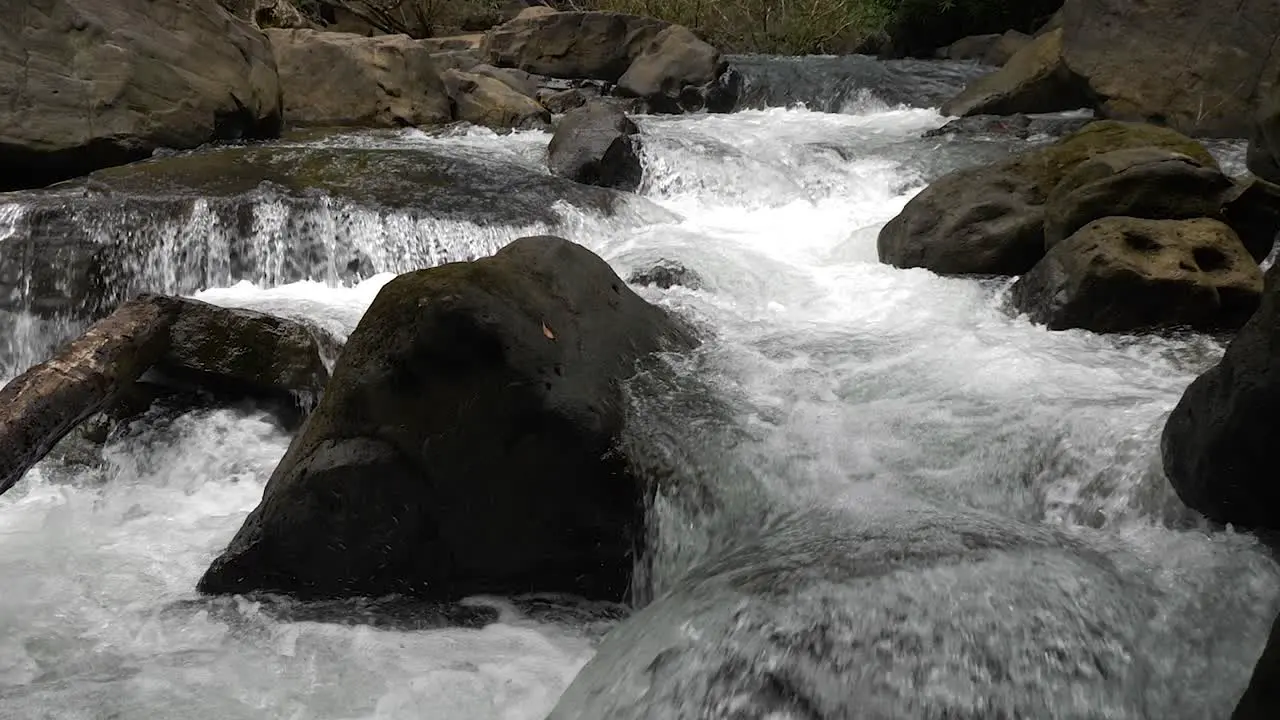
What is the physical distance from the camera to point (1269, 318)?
247 cm

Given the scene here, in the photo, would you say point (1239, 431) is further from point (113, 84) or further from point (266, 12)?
point (266, 12)

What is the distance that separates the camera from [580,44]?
1309 centimetres

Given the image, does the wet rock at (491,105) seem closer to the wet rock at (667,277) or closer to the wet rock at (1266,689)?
the wet rock at (667,277)

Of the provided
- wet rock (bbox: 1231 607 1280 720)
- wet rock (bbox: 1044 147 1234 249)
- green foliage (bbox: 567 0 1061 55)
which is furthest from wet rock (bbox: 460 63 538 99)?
wet rock (bbox: 1231 607 1280 720)

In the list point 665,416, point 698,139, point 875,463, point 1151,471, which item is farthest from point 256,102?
point 1151,471

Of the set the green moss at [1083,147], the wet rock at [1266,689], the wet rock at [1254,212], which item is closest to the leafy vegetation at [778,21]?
the green moss at [1083,147]

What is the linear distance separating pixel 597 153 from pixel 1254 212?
4.49 meters

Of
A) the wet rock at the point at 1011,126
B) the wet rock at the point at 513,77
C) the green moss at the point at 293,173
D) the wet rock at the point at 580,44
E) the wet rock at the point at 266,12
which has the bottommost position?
the wet rock at the point at 1011,126

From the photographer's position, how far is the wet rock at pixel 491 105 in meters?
10.4

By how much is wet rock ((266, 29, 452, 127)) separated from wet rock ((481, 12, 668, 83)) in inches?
130

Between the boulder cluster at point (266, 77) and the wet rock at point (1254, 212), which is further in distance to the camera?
the boulder cluster at point (266, 77)

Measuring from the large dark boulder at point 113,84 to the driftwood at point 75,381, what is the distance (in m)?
3.60

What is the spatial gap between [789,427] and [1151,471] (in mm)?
1161

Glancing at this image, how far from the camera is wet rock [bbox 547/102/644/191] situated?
25.2 feet
